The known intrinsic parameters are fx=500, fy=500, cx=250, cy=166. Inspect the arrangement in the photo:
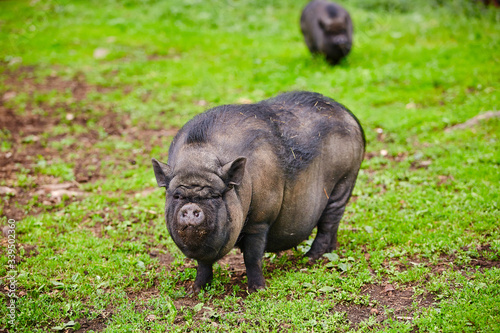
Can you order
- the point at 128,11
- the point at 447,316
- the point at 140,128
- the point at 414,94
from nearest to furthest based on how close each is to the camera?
the point at 447,316, the point at 140,128, the point at 414,94, the point at 128,11

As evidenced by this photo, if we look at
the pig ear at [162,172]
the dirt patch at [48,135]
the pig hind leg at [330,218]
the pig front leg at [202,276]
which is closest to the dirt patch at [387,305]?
the pig hind leg at [330,218]

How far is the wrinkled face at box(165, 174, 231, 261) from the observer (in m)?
3.96

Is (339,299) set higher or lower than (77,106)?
higher

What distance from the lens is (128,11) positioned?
58.9ft

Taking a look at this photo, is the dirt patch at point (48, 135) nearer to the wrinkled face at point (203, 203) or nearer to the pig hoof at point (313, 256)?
the wrinkled face at point (203, 203)

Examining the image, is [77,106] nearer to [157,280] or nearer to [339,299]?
[157,280]

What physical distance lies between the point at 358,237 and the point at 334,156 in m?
1.15

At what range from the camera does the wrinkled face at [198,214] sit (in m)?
3.96

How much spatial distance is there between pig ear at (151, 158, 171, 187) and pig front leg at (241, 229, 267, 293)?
0.96m

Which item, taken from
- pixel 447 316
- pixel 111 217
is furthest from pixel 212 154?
pixel 111 217

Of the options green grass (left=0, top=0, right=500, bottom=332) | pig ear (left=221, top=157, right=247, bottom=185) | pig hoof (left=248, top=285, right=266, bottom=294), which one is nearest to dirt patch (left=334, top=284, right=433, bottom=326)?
green grass (left=0, top=0, right=500, bottom=332)

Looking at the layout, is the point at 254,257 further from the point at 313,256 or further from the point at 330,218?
the point at 330,218

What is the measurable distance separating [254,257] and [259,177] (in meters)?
0.78

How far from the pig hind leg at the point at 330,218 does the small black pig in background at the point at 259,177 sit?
1 centimetres
